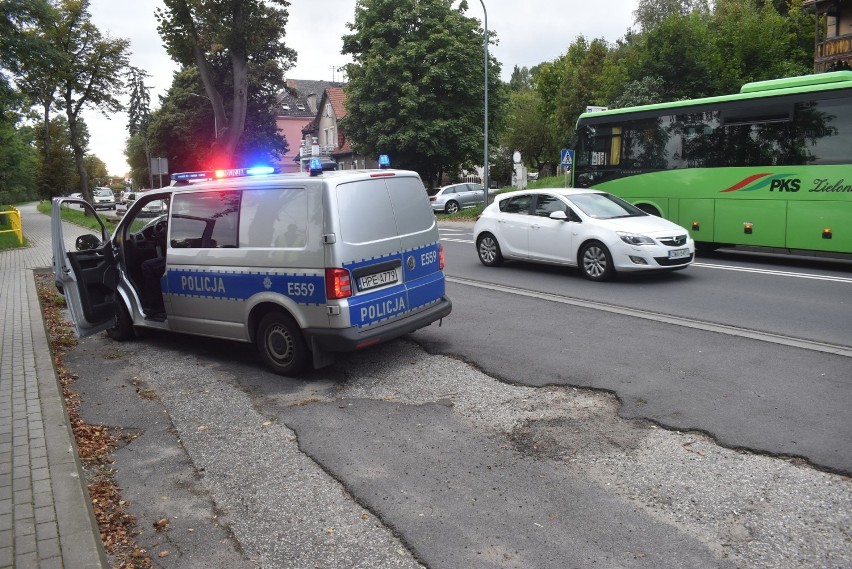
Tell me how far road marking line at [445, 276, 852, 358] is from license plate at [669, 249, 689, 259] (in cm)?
220

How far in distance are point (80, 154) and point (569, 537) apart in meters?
39.3

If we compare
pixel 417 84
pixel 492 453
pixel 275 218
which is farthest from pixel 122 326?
pixel 417 84

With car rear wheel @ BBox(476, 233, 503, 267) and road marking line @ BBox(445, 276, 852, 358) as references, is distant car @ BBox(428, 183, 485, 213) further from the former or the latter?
road marking line @ BBox(445, 276, 852, 358)

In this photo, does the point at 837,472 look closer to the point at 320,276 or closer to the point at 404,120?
the point at 320,276

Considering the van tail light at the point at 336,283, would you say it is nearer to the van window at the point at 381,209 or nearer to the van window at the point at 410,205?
the van window at the point at 381,209

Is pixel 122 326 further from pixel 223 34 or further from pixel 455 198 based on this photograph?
pixel 455 198

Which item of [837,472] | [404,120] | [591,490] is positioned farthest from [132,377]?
[404,120]

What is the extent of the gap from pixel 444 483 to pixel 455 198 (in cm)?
3283

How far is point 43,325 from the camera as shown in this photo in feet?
30.9

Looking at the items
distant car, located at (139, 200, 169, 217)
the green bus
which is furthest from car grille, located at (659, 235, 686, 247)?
→ distant car, located at (139, 200, 169, 217)

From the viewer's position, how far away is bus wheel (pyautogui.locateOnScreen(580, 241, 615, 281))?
11656 mm

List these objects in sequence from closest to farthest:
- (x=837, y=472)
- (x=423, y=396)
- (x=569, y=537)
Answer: (x=569, y=537) < (x=837, y=472) < (x=423, y=396)

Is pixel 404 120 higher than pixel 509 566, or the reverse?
pixel 404 120

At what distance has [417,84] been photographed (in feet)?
127
